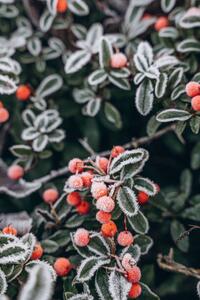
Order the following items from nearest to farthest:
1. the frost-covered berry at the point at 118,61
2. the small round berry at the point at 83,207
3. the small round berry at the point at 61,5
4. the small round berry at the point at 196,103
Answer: the small round berry at the point at 196,103, the small round berry at the point at 83,207, the frost-covered berry at the point at 118,61, the small round berry at the point at 61,5

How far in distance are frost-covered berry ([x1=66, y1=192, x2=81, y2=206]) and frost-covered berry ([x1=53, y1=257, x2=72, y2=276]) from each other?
0.16 m

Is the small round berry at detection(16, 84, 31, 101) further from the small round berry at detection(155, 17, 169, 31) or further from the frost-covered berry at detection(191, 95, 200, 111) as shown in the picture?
the frost-covered berry at detection(191, 95, 200, 111)

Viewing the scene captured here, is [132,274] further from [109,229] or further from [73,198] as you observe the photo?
[73,198]

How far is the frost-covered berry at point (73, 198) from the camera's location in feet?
4.48

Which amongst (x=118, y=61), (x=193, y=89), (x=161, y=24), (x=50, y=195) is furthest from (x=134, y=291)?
(x=161, y=24)

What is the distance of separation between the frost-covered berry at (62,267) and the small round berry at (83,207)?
0.15 m

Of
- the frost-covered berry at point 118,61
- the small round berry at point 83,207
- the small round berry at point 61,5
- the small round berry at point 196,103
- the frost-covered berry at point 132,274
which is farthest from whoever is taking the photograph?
the small round berry at point 61,5

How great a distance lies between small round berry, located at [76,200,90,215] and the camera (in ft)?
4.57

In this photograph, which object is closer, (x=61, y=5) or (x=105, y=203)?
(x=105, y=203)

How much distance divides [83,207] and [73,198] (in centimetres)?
5

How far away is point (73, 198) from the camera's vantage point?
1365 millimetres

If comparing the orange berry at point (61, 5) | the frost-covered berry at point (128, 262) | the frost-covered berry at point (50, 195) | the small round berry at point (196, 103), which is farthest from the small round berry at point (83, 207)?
the orange berry at point (61, 5)

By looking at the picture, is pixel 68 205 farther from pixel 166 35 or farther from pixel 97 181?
pixel 166 35

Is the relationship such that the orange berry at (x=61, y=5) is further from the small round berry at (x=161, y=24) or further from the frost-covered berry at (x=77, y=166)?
the frost-covered berry at (x=77, y=166)
